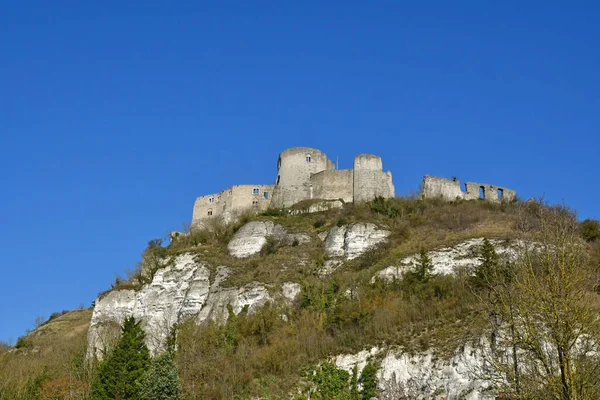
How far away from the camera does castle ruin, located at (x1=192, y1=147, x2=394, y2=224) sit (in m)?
55.7

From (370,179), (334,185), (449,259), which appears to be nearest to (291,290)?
(449,259)


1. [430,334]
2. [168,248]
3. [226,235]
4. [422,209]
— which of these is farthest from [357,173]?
[430,334]

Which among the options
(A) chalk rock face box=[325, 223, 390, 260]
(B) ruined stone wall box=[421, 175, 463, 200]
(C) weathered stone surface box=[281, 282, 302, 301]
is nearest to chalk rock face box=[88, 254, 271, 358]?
(C) weathered stone surface box=[281, 282, 302, 301]

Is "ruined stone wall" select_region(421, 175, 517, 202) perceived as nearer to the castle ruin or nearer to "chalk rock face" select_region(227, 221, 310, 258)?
the castle ruin

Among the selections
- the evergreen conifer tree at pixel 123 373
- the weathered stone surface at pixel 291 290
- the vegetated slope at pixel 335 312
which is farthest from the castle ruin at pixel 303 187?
the evergreen conifer tree at pixel 123 373

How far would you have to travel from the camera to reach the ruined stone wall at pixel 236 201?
197 feet

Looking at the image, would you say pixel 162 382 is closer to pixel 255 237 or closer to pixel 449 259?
pixel 449 259

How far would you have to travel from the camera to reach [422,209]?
171 feet

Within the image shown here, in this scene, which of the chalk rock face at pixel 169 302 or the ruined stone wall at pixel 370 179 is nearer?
the chalk rock face at pixel 169 302

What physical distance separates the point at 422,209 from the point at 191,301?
17640 millimetres

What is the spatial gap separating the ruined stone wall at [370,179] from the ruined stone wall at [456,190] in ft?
9.09

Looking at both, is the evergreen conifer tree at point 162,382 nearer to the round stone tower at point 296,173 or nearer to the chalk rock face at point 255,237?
the chalk rock face at point 255,237

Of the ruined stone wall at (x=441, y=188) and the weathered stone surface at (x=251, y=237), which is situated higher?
the ruined stone wall at (x=441, y=188)

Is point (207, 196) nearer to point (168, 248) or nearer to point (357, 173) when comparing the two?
point (168, 248)
